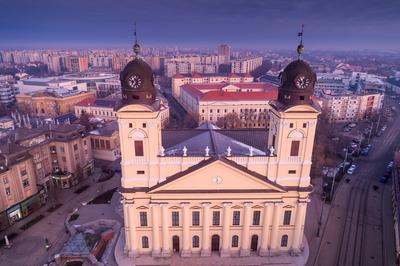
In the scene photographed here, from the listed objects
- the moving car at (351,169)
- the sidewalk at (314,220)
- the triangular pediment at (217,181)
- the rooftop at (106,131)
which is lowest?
the sidewalk at (314,220)

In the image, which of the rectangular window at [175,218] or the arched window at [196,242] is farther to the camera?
the arched window at [196,242]

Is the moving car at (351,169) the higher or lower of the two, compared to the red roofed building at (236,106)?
lower

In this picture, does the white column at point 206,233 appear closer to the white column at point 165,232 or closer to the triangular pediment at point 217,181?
the triangular pediment at point 217,181

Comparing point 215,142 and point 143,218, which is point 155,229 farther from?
point 215,142

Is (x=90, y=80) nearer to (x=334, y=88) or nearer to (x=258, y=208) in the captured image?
(x=334, y=88)

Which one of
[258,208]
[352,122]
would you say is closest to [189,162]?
[258,208]

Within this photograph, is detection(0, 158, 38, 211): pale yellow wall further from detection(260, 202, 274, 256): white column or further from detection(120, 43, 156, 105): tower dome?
detection(260, 202, 274, 256): white column

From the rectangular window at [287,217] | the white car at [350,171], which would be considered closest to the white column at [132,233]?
the rectangular window at [287,217]

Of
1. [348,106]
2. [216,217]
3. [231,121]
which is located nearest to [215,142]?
[216,217]
